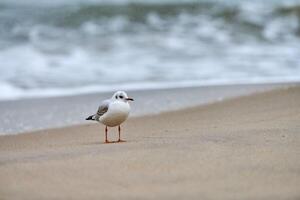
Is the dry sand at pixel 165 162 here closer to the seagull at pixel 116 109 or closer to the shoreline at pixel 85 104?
the seagull at pixel 116 109

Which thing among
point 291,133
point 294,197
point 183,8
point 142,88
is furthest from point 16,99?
point 183,8

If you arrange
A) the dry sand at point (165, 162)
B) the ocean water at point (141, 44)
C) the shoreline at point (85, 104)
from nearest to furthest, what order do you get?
the dry sand at point (165, 162) < the shoreline at point (85, 104) < the ocean water at point (141, 44)

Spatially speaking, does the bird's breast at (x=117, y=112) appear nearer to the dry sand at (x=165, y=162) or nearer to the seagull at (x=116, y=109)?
the seagull at (x=116, y=109)

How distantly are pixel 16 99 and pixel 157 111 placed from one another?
2.04m

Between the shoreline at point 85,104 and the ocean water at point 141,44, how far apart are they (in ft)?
1.42

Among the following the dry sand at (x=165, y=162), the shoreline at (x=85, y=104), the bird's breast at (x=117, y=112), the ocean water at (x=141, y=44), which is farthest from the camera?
the ocean water at (x=141, y=44)

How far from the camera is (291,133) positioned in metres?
5.96

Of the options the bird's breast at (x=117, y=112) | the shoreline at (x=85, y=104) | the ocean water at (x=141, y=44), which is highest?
the ocean water at (x=141, y=44)

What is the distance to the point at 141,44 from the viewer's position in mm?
13883

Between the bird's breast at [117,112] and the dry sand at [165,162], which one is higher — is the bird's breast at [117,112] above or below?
above

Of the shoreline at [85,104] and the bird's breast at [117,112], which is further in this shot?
the shoreline at [85,104]

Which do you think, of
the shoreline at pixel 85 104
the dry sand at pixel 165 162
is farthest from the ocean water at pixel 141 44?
the dry sand at pixel 165 162

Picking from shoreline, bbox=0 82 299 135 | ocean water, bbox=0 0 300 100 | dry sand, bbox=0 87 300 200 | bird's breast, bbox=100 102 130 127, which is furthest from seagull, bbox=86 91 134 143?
ocean water, bbox=0 0 300 100

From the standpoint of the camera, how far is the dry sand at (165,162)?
14.0 ft
